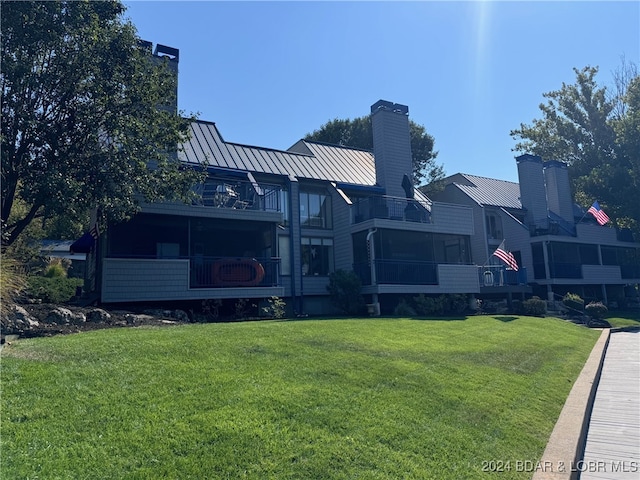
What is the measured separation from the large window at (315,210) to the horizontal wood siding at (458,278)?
5.62 m

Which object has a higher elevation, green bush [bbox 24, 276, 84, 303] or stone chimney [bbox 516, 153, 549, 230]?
stone chimney [bbox 516, 153, 549, 230]

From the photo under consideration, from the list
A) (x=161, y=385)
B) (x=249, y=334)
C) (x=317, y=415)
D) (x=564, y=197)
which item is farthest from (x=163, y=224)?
(x=564, y=197)

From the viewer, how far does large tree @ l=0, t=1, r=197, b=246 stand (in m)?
10.5

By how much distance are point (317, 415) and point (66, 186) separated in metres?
8.30

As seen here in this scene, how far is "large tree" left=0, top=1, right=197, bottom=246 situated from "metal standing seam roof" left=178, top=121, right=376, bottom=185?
17.5ft

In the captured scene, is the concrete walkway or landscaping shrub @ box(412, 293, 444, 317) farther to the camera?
landscaping shrub @ box(412, 293, 444, 317)

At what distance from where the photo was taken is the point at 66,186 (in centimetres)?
1048

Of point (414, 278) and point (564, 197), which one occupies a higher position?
point (564, 197)

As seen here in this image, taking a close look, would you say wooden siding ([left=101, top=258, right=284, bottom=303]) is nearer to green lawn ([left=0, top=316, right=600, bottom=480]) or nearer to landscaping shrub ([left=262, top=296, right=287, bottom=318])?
landscaping shrub ([left=262, top=296, right=287, bottom=318])

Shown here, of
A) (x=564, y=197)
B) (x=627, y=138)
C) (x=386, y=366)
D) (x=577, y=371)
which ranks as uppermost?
(x=627, y=138)

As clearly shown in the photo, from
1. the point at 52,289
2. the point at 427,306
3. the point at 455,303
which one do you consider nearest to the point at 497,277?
the point at 455,303

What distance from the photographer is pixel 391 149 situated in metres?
23.6

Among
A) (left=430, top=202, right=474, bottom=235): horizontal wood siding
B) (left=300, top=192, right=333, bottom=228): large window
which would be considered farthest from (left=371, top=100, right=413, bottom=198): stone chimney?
(left=300, top=192, right=333, bottom=228): large window

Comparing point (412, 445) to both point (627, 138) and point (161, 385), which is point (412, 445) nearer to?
point (161, 385)
